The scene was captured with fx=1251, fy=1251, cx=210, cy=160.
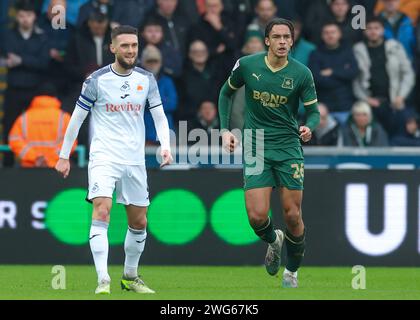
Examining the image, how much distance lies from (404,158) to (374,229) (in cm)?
104

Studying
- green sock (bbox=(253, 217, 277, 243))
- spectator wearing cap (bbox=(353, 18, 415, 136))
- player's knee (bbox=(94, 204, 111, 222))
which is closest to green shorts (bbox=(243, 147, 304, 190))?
green sock (bbox=(253, 217, 277, 243))

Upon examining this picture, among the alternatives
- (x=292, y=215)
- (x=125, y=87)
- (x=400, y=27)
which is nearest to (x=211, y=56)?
(x=400, y=27)

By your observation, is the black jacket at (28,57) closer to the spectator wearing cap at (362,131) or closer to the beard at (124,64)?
the spectator wearing cap at (362,131)

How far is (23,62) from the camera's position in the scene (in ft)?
55.9

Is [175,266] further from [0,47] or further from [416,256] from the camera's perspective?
[0,47]

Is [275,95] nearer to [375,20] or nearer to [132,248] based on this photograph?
[132,248]

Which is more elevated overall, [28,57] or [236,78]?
[28,57]

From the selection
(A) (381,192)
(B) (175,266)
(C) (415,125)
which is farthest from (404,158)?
(B) (175,266)

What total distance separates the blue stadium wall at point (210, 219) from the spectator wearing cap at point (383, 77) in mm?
2511

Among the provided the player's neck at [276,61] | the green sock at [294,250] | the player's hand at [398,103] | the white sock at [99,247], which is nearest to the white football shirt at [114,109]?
the white sock at [99,247]

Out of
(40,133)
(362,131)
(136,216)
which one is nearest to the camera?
(136,216)

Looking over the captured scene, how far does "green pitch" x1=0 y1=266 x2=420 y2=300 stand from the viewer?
34.7ft

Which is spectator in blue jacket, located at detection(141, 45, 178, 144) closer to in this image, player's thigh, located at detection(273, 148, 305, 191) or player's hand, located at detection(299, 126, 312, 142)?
player's thigh, located at detection(273, 148, 305, 191)

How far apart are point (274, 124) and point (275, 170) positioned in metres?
0.42
